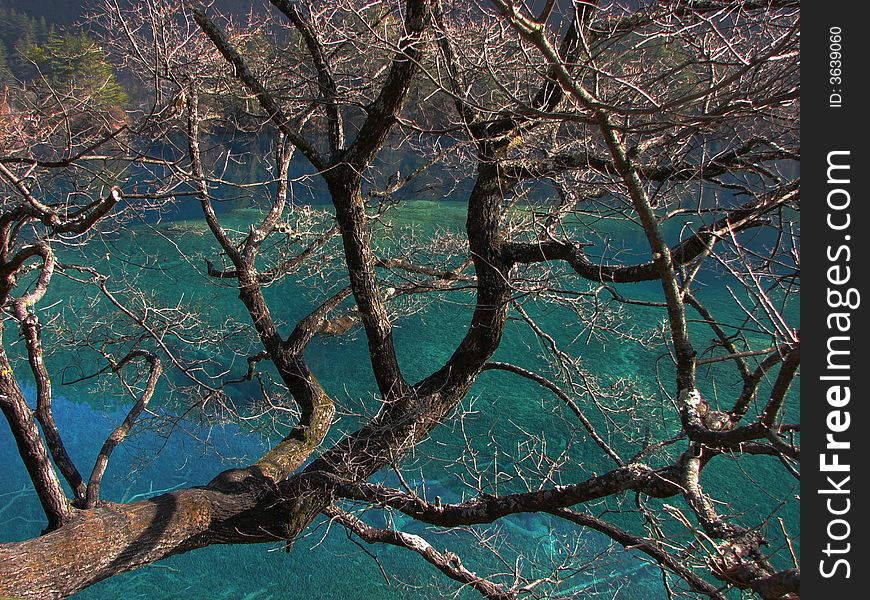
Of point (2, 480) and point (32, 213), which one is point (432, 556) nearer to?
point (32, 213)

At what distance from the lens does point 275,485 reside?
3.02 m

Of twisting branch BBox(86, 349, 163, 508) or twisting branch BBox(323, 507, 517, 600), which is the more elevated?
twisting branch BBox(86, 349, 163, 508)

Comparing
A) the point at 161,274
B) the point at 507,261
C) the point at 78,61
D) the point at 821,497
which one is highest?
the point at 78,61

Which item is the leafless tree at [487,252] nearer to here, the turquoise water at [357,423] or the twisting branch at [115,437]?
the twisting branch at [115,437]

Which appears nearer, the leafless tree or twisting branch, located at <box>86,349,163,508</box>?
the leafless tree

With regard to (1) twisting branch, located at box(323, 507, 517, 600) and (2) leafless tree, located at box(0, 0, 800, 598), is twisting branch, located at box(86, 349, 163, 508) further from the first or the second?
(1) twisting branch, located at box(323, 507, 517, 600)

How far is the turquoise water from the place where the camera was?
5.21 metres

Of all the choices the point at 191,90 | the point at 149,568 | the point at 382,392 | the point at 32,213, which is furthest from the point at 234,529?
the point at 149,568

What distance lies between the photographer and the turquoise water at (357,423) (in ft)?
17.1

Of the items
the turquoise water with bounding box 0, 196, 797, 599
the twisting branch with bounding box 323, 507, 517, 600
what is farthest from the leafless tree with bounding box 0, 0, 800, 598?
the turquoise water with bounding box 0, 196, 797, 599

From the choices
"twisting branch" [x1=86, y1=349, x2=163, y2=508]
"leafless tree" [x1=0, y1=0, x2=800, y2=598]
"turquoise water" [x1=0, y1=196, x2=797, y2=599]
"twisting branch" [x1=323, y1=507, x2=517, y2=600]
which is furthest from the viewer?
"turquoise water" [x1=0, y1=196, x2=797, y2=599]

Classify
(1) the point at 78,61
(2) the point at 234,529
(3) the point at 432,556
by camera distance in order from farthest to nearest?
(1) the point at 78,61
(3) the point at 432,556
(2) the point at 234,529

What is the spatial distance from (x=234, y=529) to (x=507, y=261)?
1681 mm

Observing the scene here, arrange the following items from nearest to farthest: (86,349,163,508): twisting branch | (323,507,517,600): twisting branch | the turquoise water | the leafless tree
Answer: the leafless tree, (86,349,163,508): twisting branch, (323,507,517,600): twisting branch, the turquoise water
